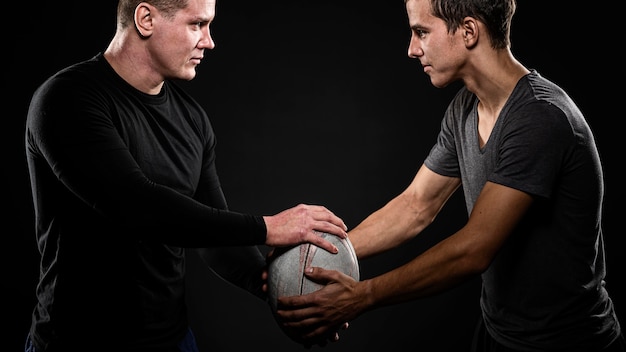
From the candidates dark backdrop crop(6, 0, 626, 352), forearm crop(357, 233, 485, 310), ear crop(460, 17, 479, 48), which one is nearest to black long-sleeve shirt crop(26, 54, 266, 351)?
forearm crop(357, 233, 485, 310)

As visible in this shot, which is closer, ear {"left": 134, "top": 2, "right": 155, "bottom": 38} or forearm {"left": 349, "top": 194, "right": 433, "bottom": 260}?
ear {"left": 134, "top": 2, "right": 155, "bottom": 38}

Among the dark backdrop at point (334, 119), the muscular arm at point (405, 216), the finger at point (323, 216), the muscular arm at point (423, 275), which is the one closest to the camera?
the muscular arm at point (423, 275)

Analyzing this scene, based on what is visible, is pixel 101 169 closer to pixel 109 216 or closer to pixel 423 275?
pixel 109 216

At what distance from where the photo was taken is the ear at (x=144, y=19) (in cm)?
263

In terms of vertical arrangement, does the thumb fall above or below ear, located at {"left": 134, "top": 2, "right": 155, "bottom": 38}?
below

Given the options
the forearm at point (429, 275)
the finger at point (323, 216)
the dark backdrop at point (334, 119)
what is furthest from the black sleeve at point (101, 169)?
the dark backdrop at point (334, 119)

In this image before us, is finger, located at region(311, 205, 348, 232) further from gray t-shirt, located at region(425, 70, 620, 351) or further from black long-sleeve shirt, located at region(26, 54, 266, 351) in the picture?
gray t-shirt, located at region(425, 70, 620, 351)

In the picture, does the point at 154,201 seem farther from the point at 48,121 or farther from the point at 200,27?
the point at 200,27

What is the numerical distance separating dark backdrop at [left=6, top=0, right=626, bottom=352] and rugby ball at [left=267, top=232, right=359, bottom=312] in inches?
73.7

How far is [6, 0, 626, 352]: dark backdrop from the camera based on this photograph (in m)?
4.48

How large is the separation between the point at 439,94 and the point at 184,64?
2.37 meters

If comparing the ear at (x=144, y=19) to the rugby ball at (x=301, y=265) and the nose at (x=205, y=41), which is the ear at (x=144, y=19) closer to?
the nose at (x=205, y=41)

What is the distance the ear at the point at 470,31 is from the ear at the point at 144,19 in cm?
122

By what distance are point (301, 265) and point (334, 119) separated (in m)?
2.10
